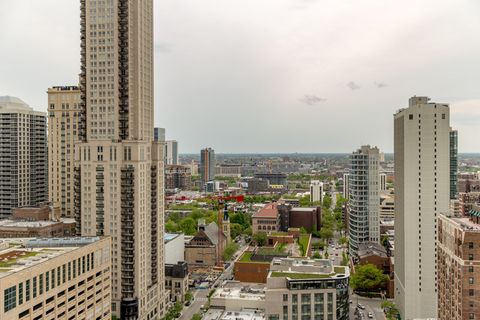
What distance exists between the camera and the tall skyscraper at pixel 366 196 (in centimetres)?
12331

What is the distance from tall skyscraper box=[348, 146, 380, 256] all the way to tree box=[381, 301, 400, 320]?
3574cm

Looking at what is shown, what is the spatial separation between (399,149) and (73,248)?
2261 inches

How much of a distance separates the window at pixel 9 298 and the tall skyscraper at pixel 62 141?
232 ft

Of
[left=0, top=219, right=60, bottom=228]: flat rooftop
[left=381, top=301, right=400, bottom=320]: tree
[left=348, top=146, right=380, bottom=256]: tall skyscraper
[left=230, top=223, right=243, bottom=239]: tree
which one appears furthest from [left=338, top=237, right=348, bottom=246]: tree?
[left=0, top=219, right=60, bottom=228]: flat rooftop

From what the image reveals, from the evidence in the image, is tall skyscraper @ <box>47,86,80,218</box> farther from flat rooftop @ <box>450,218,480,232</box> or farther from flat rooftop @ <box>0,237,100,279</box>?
Result: flat rooftop @ <box>450,218,480,232</box>

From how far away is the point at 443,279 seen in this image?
178 feet

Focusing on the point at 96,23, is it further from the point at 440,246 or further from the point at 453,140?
the point at 453,140

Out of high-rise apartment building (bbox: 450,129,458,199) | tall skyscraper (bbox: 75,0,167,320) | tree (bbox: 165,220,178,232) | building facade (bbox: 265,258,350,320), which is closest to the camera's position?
building facade (bbox: 265,258,350,320)

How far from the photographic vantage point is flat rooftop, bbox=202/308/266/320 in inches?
2591

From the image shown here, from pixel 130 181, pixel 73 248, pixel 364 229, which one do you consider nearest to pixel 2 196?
pixel 130 181

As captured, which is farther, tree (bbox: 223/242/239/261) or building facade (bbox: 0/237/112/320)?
tree (bbox: 223/242/239/261)

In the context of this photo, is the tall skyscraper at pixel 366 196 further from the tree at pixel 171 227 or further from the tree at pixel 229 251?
the tree at pixel 171 227

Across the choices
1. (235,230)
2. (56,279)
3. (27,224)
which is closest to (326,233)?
(235,230)

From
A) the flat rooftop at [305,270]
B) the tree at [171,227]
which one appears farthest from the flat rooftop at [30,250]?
the tree at [171,227]
